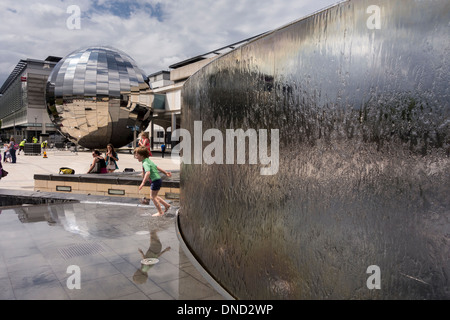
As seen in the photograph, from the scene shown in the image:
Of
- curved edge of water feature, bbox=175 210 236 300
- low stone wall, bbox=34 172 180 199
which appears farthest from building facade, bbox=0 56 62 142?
curved edge of water feature, bbox=175 210 236 300

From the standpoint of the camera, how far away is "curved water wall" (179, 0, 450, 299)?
5.53 feet

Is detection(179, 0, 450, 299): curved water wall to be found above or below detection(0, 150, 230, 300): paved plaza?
above

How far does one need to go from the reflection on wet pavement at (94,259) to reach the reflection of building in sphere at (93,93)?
18.2 metres

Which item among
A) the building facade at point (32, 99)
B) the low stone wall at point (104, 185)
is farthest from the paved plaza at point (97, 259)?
the building facade at point (32, 99)

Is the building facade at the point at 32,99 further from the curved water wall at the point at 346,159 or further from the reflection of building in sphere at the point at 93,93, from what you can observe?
the curved water wall at the point at 346,159

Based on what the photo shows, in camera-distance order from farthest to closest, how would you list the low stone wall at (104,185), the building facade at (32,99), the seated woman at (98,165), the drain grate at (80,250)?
the building facade at (32,99), the seated woman at (98,165), the low stone wall at (104,185), the drain grate at (80,250)

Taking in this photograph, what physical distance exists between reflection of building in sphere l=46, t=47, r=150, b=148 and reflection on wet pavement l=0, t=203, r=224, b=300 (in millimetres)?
18246

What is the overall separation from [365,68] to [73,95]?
2470 cm

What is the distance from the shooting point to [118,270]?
11.8 ft

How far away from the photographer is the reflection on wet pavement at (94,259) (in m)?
3.07

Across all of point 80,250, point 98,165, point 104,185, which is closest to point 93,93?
point 98,165

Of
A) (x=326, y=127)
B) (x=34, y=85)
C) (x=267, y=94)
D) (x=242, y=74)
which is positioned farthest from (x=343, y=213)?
(x=34, y=85)

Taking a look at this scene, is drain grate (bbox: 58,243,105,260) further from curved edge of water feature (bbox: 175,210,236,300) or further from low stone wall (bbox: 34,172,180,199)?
low stone wall (bbox: 34,172,180,199)
